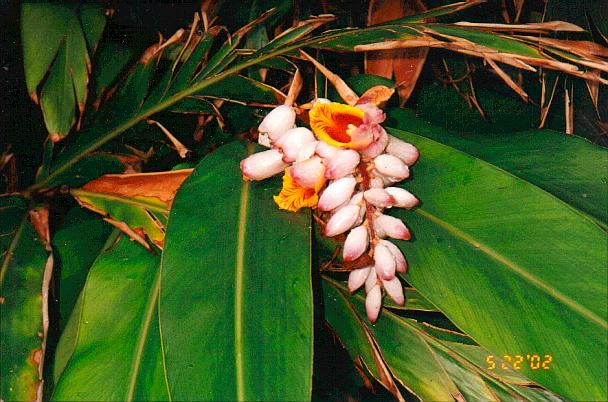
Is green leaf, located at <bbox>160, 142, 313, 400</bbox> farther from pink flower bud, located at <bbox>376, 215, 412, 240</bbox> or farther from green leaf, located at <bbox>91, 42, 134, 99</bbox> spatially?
green leaf, located at <bbox>91, 42, 134, 99</bbox>

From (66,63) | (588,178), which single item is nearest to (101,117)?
(66,63)

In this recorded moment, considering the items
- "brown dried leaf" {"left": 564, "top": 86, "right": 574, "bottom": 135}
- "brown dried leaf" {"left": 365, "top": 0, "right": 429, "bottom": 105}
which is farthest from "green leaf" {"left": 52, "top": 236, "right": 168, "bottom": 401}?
"brown dried leaf" {"left": 564, "top": 86, "right": 574, "bottom": 135}

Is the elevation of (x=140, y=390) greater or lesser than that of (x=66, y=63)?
lesser

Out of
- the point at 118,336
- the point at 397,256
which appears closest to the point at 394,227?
the point at 397,256

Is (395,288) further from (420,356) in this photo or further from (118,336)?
(118,336)

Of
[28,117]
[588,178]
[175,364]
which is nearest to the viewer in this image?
[175,364]

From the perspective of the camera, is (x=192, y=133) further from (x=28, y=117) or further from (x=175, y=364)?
(x=175, y=364)

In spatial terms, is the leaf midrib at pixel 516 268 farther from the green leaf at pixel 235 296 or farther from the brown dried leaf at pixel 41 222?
the brown dried leaf at pixel 41 222
